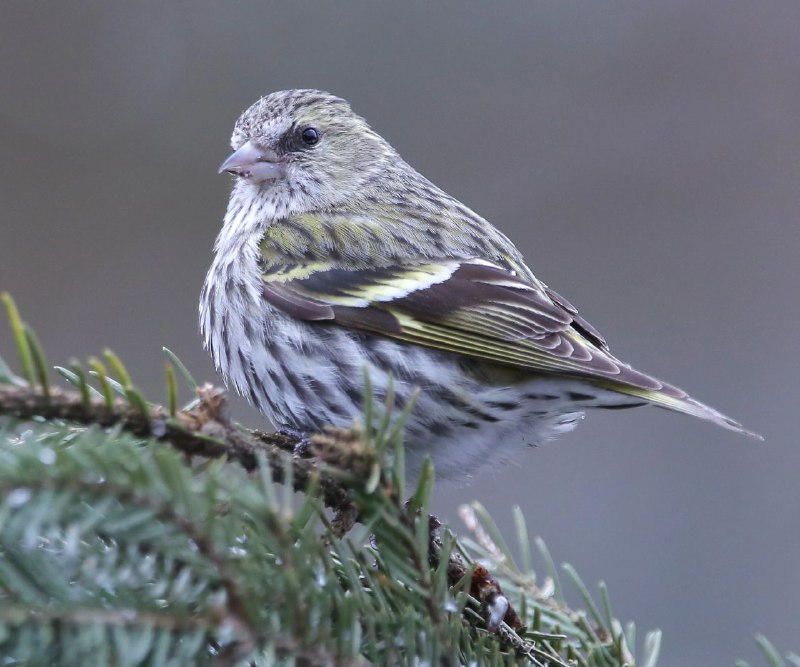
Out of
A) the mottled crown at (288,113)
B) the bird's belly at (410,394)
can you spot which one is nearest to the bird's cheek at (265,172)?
the mottled crown at (288,113)

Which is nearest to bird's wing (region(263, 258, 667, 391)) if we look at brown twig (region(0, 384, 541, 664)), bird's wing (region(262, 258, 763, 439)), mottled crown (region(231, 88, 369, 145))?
bird's wing (region(262, 258, 763, 439))

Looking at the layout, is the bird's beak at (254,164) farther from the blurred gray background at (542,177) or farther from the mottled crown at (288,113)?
the blurred gray background at (542,177)

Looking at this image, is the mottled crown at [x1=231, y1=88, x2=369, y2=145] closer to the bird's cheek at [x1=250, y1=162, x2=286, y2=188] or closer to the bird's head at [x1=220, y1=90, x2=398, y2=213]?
the bird's head at [x1=220, y1=90, x2=398, y2=213]

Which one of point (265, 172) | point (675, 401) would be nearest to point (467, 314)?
point (675, 401)

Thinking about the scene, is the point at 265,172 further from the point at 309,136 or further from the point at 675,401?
the point at 675,401

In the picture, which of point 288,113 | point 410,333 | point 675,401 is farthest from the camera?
point 288,113

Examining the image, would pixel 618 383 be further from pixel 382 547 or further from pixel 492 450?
pixel 382 547
